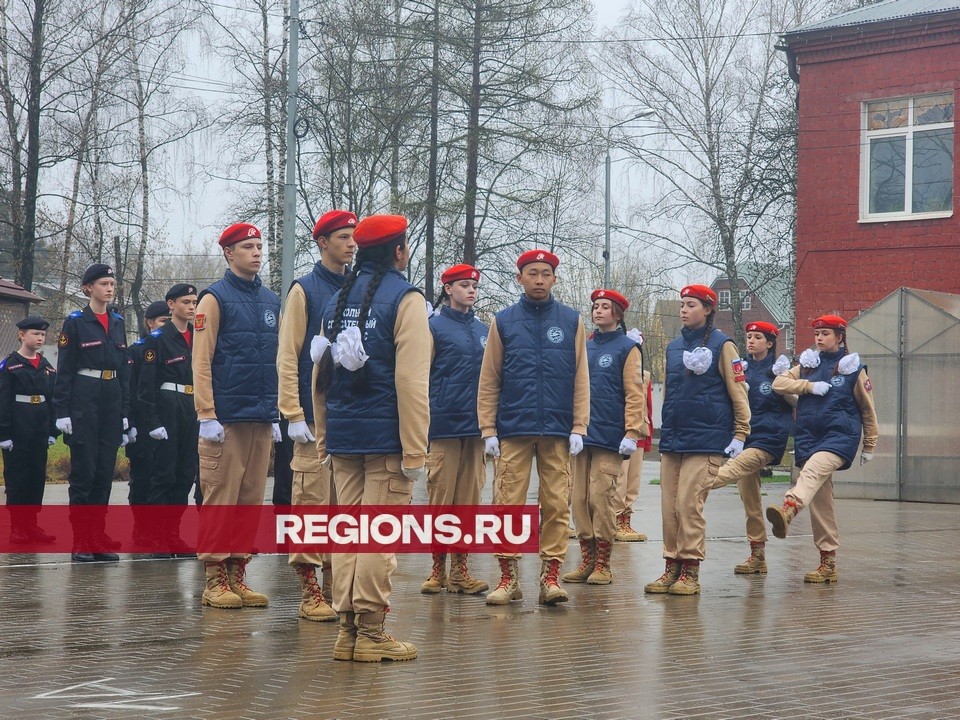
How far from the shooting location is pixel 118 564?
34.5 ft

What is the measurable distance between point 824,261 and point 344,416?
2054 cm

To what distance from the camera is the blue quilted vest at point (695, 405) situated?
948cm

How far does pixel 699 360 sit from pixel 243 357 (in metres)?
3.36

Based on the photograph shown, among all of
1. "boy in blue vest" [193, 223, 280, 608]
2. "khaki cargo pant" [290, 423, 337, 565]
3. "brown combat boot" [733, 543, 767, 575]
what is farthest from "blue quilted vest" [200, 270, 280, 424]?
"brown combat boot" [733, 543, 767, 575]

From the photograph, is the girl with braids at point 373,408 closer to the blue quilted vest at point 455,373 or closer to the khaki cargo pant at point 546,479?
the khaki cargo pant at point 546,479

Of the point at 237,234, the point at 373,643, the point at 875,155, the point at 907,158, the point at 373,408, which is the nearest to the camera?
the point at 373,643

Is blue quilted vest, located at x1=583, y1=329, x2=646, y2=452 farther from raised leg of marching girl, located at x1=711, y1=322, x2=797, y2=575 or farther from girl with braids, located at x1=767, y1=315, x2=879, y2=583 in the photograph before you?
girl with braids, located at x1=767, y1=315, x2=879, y2=583

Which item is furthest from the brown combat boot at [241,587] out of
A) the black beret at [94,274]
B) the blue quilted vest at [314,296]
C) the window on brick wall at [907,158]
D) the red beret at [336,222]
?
the window on brick wall at [907,158]

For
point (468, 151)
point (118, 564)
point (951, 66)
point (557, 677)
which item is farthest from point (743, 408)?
point (468, 151)

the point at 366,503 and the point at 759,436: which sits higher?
the point at 759,436

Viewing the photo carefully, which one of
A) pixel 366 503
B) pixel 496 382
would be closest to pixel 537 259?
pixel 496 382

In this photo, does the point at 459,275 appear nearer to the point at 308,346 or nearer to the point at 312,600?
the point at 308,346

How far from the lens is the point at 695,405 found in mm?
9586

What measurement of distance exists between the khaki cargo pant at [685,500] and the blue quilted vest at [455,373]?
150 centimetres
